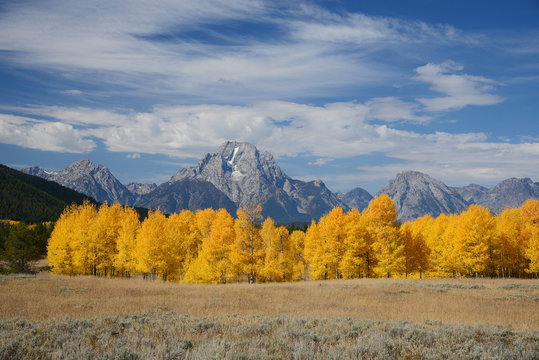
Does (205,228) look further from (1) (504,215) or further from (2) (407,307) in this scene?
(1) (504,215)

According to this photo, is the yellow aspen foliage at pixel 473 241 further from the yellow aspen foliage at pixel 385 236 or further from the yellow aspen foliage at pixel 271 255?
the yellow aspen foliage at pixel 271 255

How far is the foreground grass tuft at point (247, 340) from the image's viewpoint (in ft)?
27.0

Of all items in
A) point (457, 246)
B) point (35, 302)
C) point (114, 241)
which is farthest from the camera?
point (114, 241)

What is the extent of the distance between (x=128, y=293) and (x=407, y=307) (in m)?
19.6

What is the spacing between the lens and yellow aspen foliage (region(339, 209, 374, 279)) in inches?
1636

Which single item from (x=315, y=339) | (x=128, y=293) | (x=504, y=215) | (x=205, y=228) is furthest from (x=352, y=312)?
(x=504, y=215)

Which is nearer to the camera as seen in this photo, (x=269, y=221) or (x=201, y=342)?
(x=201, y=342)

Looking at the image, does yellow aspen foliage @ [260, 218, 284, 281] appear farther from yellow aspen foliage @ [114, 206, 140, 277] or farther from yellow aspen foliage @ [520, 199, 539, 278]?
yellow aspen foliage @ [520, 199, 539, 278]

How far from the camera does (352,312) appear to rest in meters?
18.4

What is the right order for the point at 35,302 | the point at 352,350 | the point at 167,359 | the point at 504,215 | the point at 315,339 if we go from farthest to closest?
the point at 504,215 < the point at 35,302 < the point at 315,339 < the point at 352,350 < the point at 167,359

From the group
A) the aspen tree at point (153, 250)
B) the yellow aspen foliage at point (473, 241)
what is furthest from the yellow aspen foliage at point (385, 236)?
the aspen tree at point (153, 250)

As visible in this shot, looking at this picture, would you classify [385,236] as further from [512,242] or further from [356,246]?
[512,242]

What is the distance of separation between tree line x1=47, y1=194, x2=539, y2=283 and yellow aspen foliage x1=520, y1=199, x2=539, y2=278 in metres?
0.12

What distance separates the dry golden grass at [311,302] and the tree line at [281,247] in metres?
10.8
